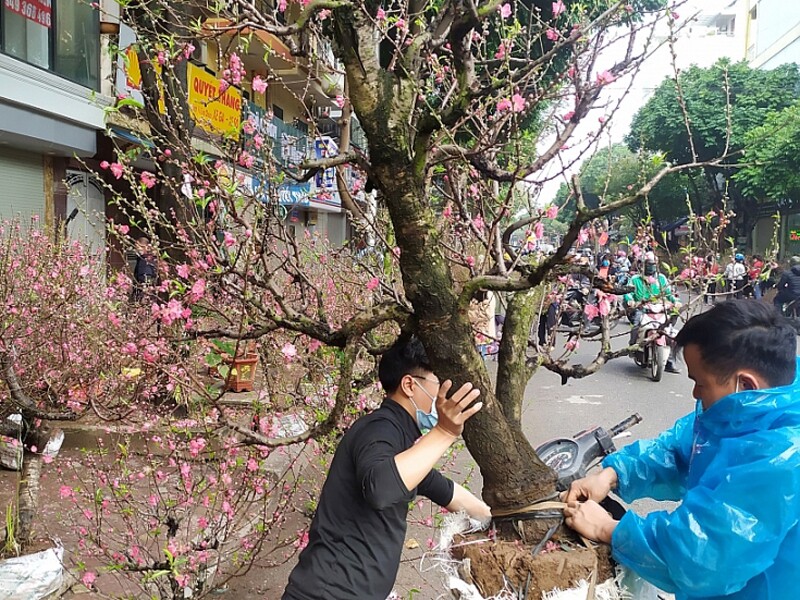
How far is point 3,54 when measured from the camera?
28.7ft

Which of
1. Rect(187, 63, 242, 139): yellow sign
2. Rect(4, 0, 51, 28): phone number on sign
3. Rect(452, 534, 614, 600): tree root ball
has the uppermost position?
Rect(4, 0, 51, 28): phone number on sign

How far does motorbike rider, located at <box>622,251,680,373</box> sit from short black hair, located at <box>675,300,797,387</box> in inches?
15.4

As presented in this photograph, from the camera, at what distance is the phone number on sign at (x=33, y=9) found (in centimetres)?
909

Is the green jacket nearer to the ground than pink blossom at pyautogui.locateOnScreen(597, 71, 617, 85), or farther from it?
nearer to the ground

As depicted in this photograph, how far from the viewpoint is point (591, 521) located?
5.73 ft

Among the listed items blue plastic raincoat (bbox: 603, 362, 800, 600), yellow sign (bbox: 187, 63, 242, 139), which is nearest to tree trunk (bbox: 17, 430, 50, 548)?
blue plastic raincoat (bbox: 603, 362, 800, 600)

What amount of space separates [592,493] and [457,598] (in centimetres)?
49

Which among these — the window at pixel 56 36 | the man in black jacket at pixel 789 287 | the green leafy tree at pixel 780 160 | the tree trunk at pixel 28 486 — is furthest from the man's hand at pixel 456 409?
the green leafy tree at pixel 780 160

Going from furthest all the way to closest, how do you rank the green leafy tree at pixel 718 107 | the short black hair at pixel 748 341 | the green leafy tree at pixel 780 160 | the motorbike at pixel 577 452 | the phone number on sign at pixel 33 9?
the green leafy tree at pixel 718 107 → the green leafy tree at pixel 780 160 → the phone number on sign at pixel 33 9 → the motorbike at pixel 577 452 → the short black hair at pixel 748 341

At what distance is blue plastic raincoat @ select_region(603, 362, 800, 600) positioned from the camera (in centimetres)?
136

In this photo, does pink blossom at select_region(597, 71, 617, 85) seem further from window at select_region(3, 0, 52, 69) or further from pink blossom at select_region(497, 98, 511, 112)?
window at select_region(3, 0, 52, 69)

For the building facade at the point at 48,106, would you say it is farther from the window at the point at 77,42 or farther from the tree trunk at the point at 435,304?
the tree trunk at the point at 435,304

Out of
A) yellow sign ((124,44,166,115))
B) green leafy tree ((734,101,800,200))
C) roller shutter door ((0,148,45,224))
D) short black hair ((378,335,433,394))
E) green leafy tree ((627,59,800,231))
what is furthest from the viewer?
green leafy tree ((627,59,800,231))

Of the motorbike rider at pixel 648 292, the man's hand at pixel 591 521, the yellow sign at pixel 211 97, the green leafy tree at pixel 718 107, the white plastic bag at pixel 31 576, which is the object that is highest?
the green leafy tree at pixel 718 107
